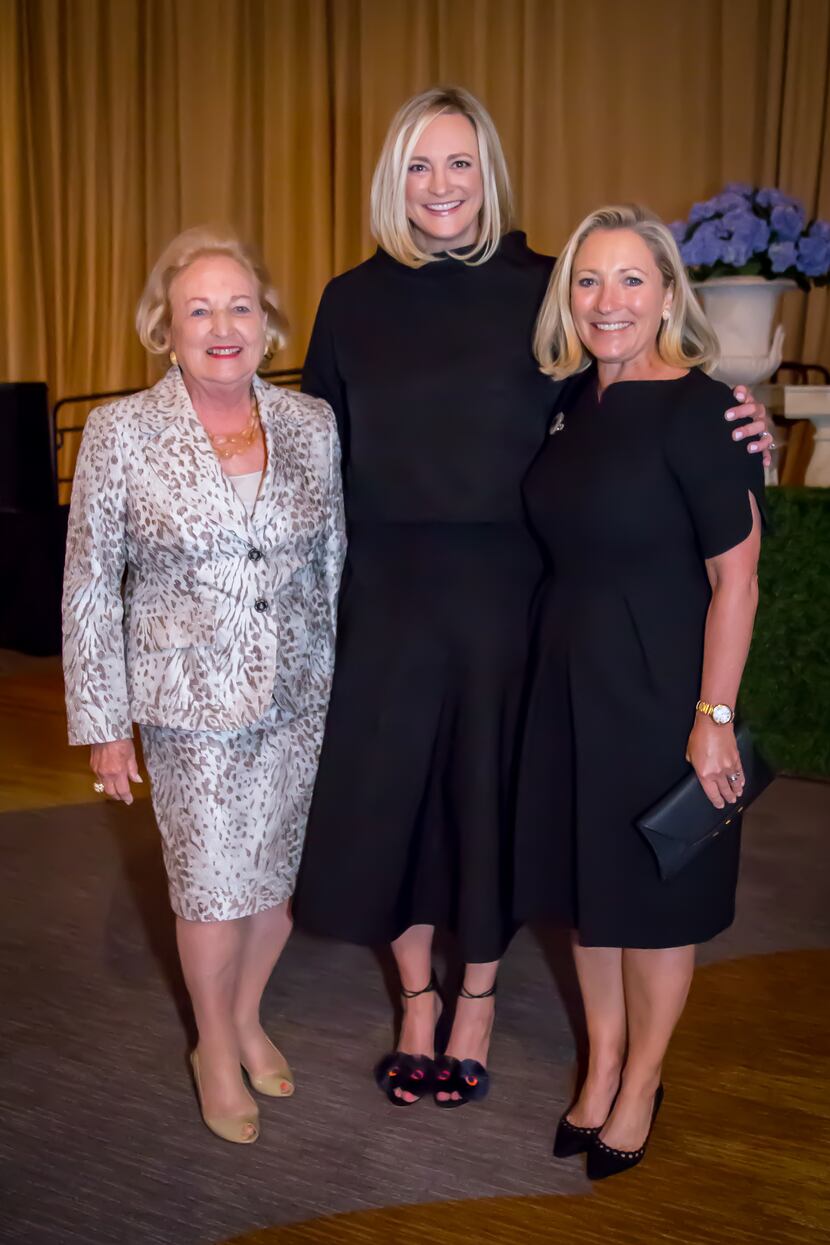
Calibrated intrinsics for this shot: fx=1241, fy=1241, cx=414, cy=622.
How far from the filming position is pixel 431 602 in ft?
7.02

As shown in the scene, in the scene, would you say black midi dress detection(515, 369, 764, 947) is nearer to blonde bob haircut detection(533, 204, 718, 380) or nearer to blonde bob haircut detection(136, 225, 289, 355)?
blonde bob haircut detection(533, 204, 718, 380)

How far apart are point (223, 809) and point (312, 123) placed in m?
7.44

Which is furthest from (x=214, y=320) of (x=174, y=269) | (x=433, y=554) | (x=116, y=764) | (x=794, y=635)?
(x=794, y=635)

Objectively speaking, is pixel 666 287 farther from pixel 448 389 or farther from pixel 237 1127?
pixel 237 1127

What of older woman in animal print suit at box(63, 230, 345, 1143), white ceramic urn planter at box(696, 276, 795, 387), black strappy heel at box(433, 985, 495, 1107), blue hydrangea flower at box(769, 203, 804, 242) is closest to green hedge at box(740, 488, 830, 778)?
white ceramic urn planter at box(696, 276, 795, 387)

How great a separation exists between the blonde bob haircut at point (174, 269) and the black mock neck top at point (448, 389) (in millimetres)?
238

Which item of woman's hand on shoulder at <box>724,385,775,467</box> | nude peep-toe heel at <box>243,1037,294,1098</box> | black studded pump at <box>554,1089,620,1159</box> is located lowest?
nude peep-toe heel at <box>243,1037,294,1098</box>

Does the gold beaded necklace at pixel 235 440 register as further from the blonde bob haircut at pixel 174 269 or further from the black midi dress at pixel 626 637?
the black midi dress at pixel 626 637

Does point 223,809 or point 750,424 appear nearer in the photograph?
point 750,424

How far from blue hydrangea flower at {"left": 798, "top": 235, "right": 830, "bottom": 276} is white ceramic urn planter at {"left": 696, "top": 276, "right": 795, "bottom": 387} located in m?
0.10

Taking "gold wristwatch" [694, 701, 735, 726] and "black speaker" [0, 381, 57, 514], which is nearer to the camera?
"gold wristwatch" [694, 701, 735, 726]

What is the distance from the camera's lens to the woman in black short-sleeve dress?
6.02 feet

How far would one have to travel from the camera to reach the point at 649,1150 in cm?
212

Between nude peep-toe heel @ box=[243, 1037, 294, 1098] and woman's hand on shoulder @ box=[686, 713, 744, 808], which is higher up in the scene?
woman's hand on shoulder @ box=[686, 713, 744, 808]
